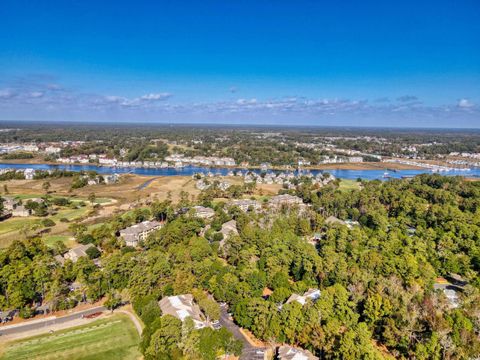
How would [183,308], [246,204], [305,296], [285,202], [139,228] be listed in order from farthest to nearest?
1. [246,204]
2. [285,202]
3. [139,228]
4. [305,296]
5. [183,308]

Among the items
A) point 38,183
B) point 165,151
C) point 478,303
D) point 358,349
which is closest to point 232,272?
point 358,349

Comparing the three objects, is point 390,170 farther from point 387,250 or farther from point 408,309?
point 408,309

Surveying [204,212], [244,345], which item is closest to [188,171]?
[204,212]

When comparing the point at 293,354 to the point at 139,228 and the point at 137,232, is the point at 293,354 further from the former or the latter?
the point at 139,228

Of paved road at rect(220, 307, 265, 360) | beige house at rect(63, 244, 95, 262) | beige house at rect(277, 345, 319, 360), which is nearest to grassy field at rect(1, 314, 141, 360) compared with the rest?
paved road at rect(220, 307, 265, 360)

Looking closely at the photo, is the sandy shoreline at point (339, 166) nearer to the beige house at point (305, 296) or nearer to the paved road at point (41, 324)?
the beige house at point (305, 296)

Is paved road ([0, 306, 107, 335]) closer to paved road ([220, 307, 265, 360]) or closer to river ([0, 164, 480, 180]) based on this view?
paved road ([220, 307, 265, 360])

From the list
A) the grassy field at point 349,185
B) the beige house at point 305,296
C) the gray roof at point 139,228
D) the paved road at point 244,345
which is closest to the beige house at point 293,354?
the paved road at point 244,345
